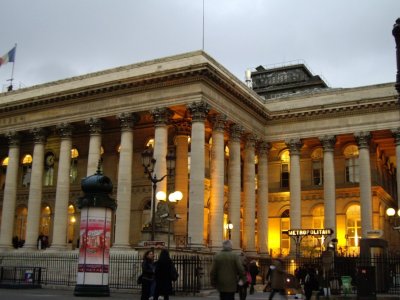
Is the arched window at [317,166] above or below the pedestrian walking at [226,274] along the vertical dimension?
above

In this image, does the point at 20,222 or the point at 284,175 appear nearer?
the point at 284,175

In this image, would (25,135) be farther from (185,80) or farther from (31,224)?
(185,80)

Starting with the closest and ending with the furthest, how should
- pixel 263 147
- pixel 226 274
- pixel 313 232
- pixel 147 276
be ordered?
pixel 226 274 → pixel 147 276 → pixel 313 232 → pixel 263 147

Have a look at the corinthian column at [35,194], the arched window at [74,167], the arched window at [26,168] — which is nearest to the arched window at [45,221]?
the arched window at [26,168]

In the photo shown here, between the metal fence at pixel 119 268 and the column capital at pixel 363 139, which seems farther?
the column capital at pixel 363 139

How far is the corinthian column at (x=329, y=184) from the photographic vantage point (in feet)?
132

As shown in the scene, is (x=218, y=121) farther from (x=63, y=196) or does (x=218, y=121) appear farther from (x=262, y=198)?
(x=63, y=196)

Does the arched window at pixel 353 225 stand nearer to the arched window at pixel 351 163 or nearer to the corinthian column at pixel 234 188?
the arched window at pixel 351 163

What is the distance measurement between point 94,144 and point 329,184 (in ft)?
54.1

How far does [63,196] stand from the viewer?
129 feet

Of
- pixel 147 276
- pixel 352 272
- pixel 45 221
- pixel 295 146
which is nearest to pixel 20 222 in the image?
pixel 45 221

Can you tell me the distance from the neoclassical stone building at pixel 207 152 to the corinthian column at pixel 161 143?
0.07 m

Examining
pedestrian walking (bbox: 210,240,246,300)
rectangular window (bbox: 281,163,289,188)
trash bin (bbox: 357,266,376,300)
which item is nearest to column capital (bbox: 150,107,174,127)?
rectangular window (bbox: 281,163,289,188)

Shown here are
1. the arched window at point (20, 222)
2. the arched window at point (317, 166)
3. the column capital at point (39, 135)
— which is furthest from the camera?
the arched window at point (20, 222)
